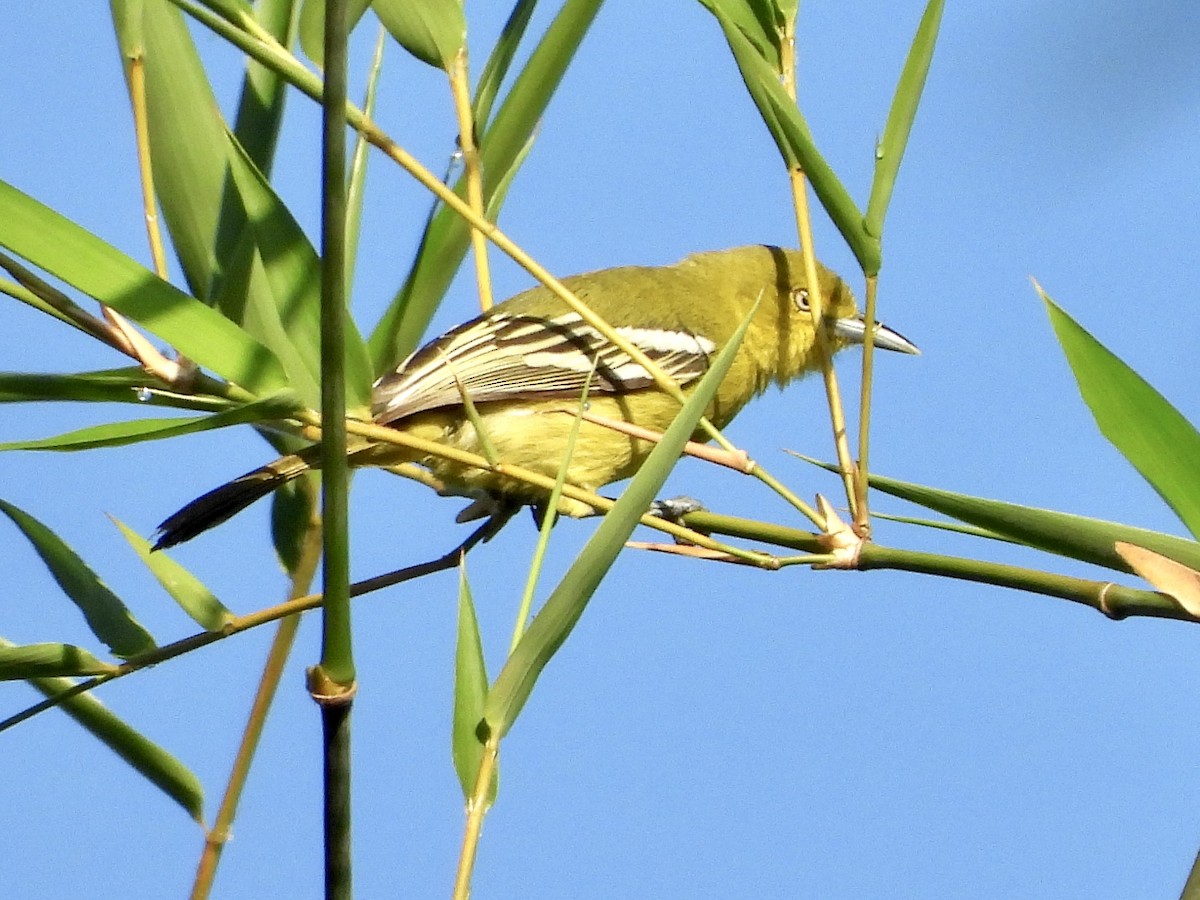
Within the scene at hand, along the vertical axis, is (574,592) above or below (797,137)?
below

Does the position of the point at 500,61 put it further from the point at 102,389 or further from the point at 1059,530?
the point at 1059,530

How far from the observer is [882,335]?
3.00 meters

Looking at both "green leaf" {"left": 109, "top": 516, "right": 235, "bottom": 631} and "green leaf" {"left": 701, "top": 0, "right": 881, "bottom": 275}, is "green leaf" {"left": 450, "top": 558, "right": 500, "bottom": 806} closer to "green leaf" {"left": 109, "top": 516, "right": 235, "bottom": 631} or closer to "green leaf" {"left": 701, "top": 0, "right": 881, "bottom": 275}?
"green leaf" {"left": 109, "top": 516, "right": 235, "bottom": 631}

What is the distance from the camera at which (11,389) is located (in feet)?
4.02

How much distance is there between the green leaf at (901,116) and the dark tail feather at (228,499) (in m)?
1.04

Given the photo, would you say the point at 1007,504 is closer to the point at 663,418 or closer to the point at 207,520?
the point at 207,520

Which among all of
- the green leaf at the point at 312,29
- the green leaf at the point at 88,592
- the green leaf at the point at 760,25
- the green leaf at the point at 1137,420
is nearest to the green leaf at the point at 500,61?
the green leaf at the point at 312,29

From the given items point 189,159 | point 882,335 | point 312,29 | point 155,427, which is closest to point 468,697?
point 155,427

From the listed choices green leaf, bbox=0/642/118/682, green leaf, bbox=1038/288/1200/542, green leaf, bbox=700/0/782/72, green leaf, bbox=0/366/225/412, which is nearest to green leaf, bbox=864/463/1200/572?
green leaf, bbox=1038/288/1200/542

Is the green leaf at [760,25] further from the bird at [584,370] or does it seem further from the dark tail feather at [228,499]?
the dark tail feather at [228,499]

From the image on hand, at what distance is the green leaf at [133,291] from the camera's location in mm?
1188

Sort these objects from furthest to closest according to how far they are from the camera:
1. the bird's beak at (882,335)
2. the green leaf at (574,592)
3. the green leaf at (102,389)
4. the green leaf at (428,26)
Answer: the bird's beak at (882,335)
the green leaf at (428,26)
the green leaf at (102,389)
the green leaf at (574,592)

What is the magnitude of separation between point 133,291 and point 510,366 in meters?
1.31

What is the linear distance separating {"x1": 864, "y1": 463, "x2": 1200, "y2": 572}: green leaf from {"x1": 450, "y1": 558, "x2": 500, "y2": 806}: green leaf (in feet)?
1.35
